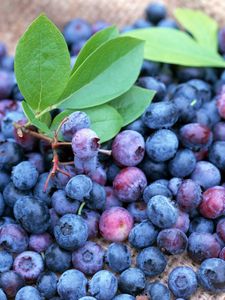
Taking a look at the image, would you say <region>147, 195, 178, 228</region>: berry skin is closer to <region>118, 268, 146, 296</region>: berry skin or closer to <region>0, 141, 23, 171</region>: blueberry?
<region>118, 268, 146, 296</region>: berry skin

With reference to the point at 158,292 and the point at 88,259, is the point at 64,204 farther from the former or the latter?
the point at 158,292

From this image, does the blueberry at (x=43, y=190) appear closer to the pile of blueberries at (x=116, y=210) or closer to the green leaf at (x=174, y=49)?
the pile of blueberries at (x=116, y=210)

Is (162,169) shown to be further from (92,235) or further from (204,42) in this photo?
(204,42)

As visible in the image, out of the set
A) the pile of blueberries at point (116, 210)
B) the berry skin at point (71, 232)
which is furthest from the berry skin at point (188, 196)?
the berry skin at point (71, 232)

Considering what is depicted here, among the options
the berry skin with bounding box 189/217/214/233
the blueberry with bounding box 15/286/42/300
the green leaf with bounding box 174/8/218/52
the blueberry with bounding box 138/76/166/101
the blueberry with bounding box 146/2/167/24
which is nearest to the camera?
the blueberry with bounding box 15/286/42/300

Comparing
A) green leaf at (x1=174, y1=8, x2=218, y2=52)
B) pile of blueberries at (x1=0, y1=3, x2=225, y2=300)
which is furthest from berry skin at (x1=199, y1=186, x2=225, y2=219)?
green leaf at (x1=174, y1=8, x2=218, y2=52)

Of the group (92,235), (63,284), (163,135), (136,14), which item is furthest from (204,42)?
(63,284)
